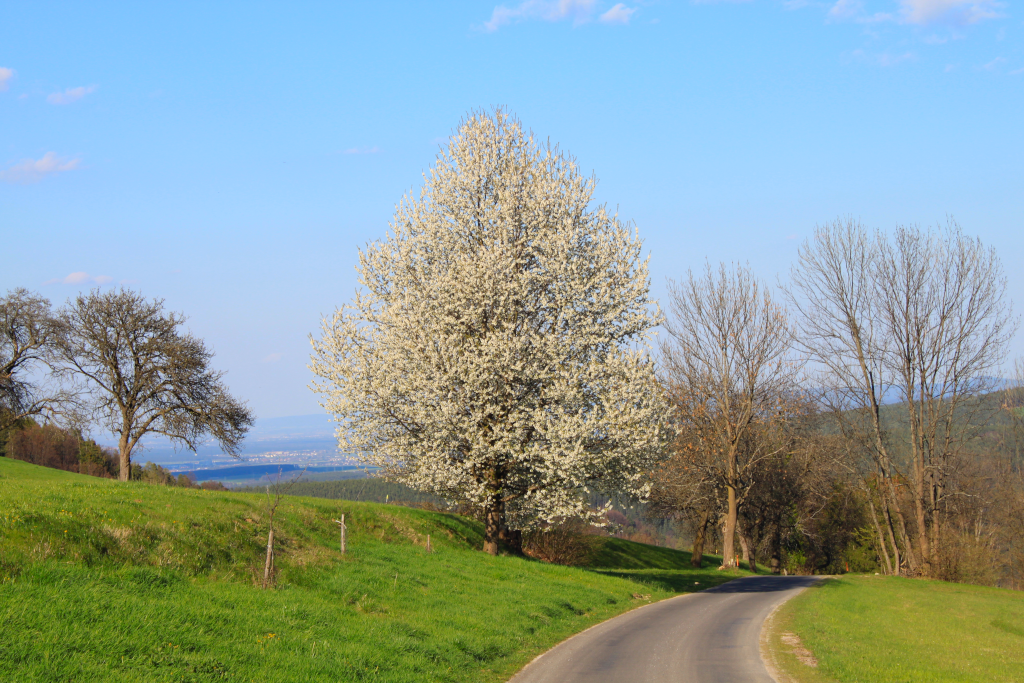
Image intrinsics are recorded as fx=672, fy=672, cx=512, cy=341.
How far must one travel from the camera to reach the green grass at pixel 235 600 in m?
8.88

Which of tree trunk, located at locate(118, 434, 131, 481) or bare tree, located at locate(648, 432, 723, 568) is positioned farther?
bare tree, located at locate(648, 432, 723, 568)

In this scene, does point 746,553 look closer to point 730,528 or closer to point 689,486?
point 730,528

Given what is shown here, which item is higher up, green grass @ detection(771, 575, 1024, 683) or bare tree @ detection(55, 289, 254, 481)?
bare tree @ detection(55, 289, 254, 481)

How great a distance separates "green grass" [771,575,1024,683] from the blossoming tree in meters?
8.13

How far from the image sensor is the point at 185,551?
44.1 feet

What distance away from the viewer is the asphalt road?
1292 centimetres

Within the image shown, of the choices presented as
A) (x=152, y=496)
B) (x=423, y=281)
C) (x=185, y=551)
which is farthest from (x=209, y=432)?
(x=185, y=551)

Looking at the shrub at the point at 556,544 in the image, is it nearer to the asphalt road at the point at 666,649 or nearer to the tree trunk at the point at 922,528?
the asphalt road at the point at 666,649

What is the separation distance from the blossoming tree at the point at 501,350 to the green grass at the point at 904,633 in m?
8.13

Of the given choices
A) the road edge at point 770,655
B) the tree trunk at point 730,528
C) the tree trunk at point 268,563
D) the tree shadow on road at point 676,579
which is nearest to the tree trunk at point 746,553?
the tree trunk at point 730,528

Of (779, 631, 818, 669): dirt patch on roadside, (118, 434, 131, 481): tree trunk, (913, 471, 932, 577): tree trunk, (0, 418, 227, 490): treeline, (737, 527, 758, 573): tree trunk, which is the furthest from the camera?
(0, 418, 227, 490): treeline

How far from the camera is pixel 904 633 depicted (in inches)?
736

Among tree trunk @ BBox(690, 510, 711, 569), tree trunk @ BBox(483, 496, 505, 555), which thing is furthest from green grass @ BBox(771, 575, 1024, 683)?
tree trunk @ BBox(690, 510, 711, 569)

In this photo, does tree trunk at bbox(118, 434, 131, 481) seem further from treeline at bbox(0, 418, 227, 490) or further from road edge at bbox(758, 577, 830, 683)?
road edge at bbox(758, 577, 830, 683)
